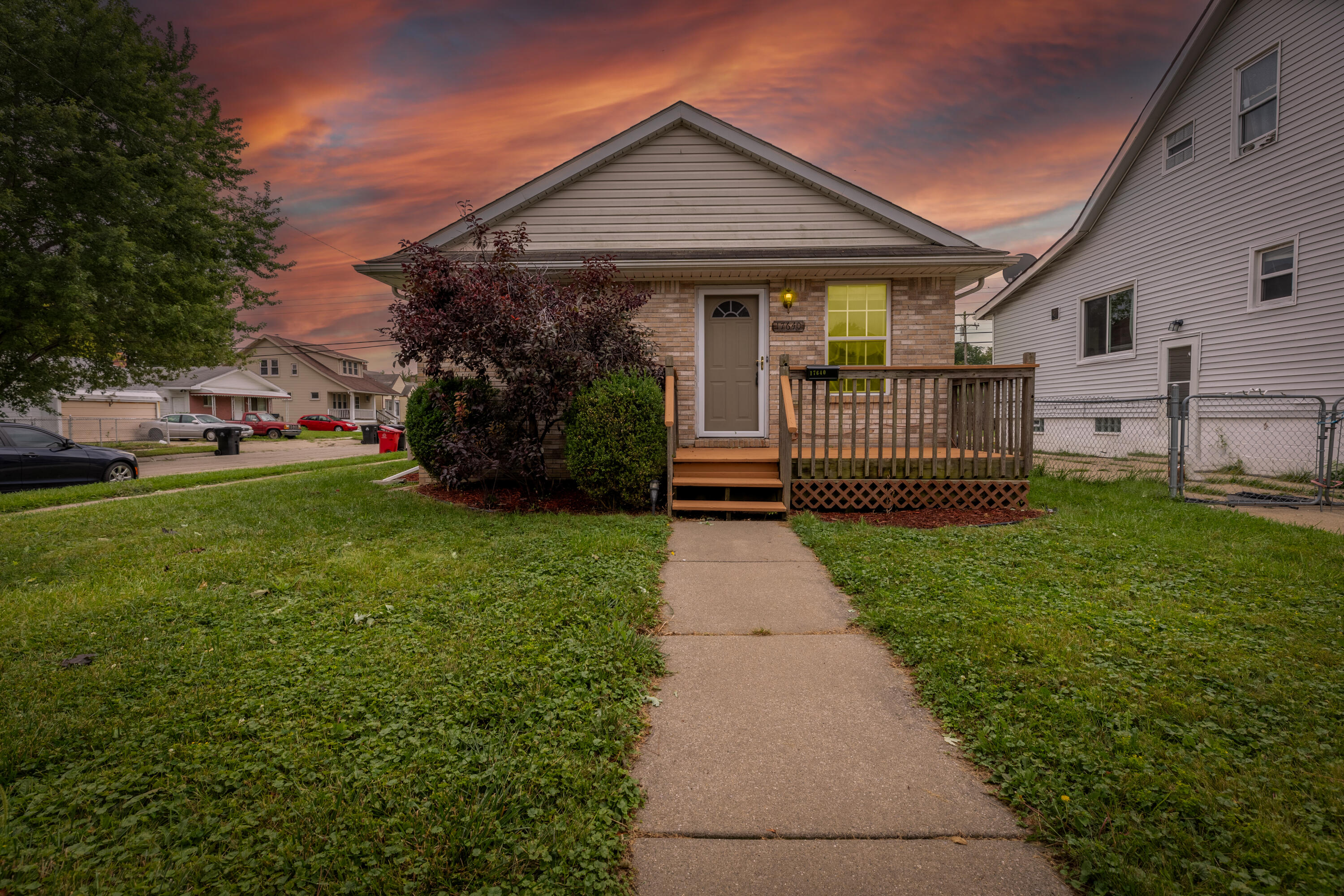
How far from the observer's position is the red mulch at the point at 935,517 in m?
6.71

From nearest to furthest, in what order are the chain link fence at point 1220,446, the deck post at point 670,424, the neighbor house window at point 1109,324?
the deck post at point 670,424
the chain link fence at point 1220,446
the neighbor house window at point 1109,324

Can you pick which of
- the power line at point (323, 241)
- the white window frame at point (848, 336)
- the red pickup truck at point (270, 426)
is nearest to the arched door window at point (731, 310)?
the white window frame at point (848, 336)

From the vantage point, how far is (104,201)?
14.6 metres

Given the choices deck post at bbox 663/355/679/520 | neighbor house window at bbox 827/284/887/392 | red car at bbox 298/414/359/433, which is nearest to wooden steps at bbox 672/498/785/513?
deck post at bbox 663/355/679/520

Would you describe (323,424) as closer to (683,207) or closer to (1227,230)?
(683,207)

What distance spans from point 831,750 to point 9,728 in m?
3.48

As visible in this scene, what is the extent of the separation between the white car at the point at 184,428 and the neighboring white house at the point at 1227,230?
36.3 metres

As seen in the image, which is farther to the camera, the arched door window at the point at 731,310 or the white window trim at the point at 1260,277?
the white window trim at the point at 1260,277

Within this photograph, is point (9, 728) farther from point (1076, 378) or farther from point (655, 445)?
point (1076, 378)

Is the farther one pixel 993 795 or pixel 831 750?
pixel 831 750

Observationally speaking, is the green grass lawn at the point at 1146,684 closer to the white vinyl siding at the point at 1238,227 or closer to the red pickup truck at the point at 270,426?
the white vinyl siding at the point at 1238,227

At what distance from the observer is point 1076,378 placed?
15789 mm

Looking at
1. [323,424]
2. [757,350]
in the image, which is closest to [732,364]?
[757,350]

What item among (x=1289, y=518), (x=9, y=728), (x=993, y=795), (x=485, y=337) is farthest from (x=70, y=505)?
(x=1289, y=518)
